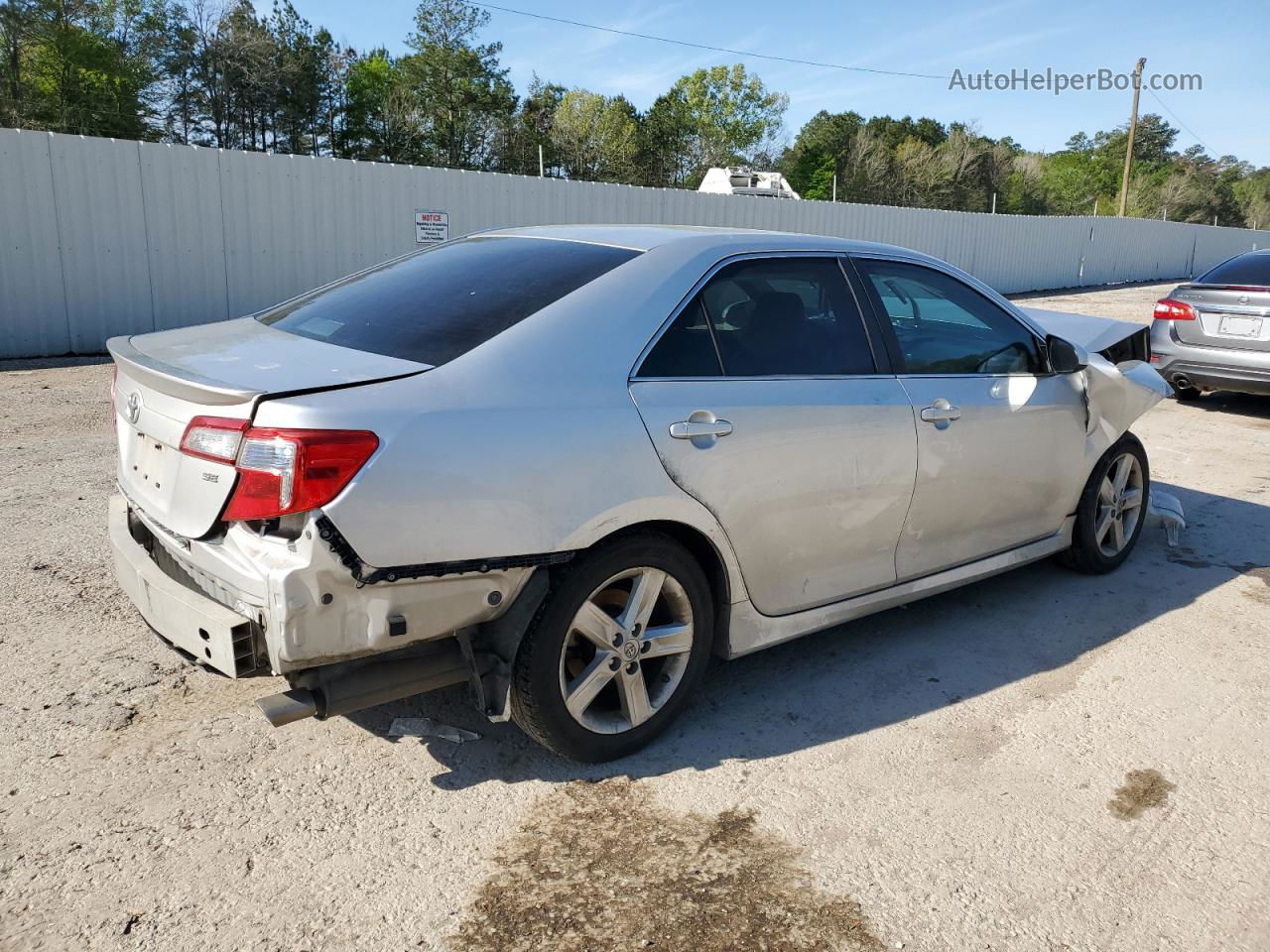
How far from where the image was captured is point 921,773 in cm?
315

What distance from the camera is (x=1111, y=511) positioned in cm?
496

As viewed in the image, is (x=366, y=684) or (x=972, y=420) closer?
(x=366, y=684)

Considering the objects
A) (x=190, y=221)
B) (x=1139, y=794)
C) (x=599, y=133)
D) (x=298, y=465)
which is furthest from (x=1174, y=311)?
(x=599, y=133)

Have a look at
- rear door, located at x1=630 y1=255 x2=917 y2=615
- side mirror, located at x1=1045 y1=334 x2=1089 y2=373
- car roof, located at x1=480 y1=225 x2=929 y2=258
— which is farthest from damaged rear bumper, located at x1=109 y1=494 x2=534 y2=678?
side mirror, located at x1=1045 y1=334 x2=1089 y2=373

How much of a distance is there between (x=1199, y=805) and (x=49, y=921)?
10.5 ft

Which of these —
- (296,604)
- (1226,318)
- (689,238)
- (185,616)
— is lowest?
(185,616)

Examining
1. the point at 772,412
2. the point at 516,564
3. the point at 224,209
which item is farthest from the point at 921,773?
the point at 224,209

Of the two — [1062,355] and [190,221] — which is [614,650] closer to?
[1062,355]

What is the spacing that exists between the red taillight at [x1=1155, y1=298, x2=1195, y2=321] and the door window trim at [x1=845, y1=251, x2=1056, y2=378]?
603 cm

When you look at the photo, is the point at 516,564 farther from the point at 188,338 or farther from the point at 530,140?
the point at 530,140

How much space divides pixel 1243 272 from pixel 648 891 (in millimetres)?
9467

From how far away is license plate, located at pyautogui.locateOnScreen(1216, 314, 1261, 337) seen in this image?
349 inches

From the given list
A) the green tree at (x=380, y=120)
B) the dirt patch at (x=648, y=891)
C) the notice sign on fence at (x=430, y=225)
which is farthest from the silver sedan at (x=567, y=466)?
the green tree at (x=380, y=120)

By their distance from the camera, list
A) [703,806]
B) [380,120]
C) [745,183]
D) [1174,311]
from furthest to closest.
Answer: [380,120]
[745,183]
[1174,311]
[703,806]
